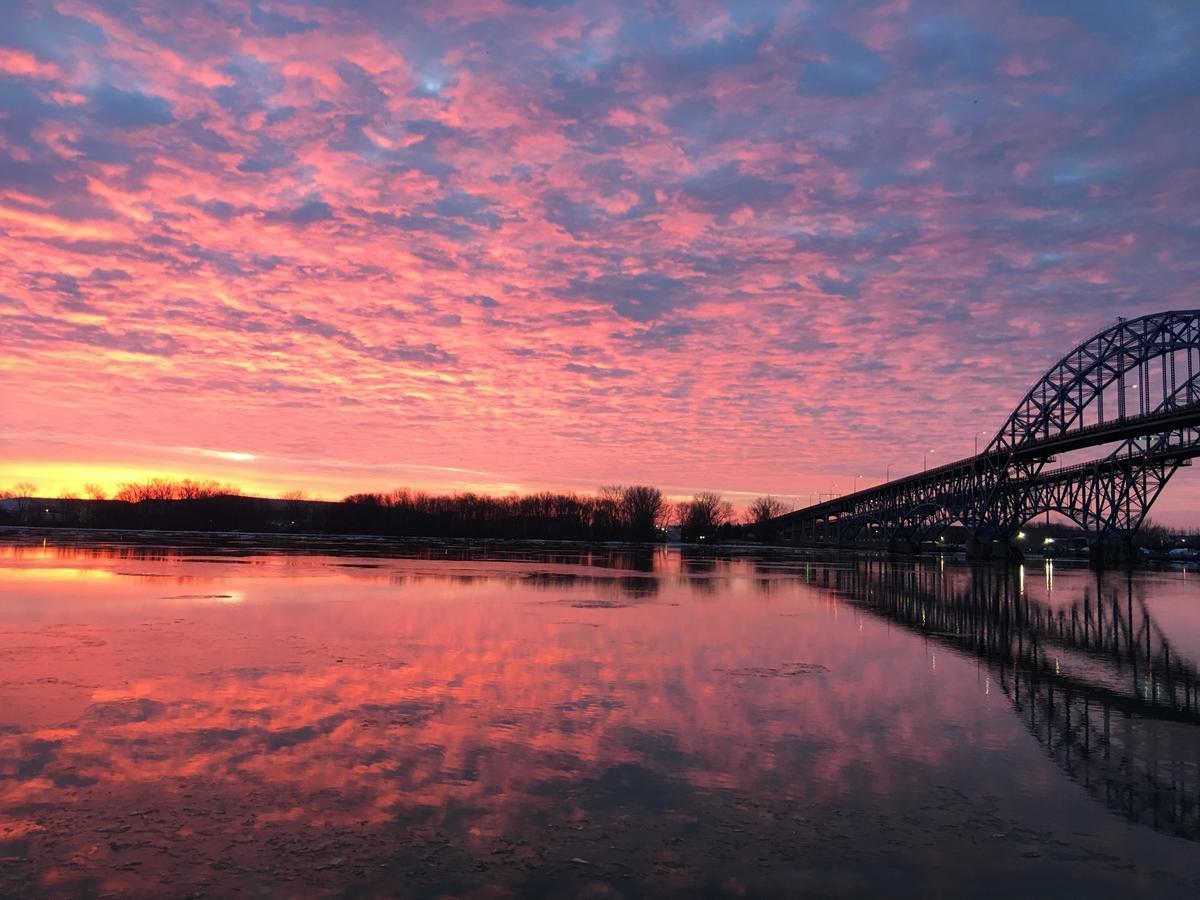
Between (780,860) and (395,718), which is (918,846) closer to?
(780,860)

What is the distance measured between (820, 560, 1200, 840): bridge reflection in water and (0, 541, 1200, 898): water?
0.24ft

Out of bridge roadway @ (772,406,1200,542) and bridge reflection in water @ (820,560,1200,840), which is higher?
bridge roadway @ (772,406,1200,542)

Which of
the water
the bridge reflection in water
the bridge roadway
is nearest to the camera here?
the water

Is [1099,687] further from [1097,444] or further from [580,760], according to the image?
[1097,444]

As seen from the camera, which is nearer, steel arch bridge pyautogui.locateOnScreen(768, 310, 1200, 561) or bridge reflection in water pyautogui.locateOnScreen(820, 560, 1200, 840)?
bridge reflection in water pyautogui.locateOnScreen(820, 560, 1200, 840)

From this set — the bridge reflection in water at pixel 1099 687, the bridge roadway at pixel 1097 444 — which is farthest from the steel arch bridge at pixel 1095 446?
the bridge reflection in water at pixel 1099 687

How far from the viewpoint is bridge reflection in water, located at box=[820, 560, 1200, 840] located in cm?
977

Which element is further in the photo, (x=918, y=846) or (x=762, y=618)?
(x=762, y=618)

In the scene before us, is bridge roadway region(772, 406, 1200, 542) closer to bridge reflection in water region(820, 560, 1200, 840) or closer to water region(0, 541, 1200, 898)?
bridge reflection in water region(820, 560, 1200, 840)

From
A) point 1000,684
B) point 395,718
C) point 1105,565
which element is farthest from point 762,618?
point 1105,565

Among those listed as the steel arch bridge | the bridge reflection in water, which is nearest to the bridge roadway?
the steel arch bridge

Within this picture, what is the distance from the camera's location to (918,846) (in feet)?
25.2

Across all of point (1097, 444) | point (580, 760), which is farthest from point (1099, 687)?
point (1097, 444)

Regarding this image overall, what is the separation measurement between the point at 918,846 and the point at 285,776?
6335 millimetres
